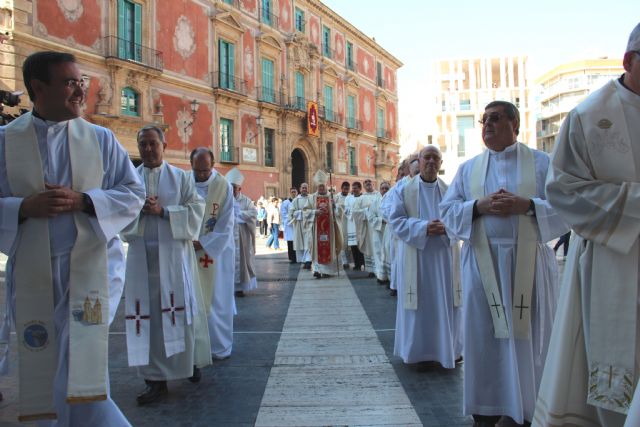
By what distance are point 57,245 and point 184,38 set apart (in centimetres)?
2247

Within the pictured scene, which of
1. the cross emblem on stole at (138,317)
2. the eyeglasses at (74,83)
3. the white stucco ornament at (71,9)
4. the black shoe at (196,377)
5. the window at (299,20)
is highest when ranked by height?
the window at (299,20)

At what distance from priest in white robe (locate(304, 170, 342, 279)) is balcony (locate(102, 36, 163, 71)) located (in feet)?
38.7

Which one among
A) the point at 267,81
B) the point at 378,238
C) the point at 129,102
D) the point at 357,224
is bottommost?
the point at 378,238

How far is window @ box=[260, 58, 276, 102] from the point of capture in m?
29.1

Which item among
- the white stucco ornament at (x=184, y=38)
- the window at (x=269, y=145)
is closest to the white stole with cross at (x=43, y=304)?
the white stucco ornament at (x=184, y=38)

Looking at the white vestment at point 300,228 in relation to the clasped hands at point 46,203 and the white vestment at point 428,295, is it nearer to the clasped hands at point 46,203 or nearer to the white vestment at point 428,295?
the white vestment at point 428,295

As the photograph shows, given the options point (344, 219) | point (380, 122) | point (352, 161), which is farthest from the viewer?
point (380, 122)

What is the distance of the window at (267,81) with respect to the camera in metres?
29.1

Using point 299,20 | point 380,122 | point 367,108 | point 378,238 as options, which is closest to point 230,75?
point 299,20

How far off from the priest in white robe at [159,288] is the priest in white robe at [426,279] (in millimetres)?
1832

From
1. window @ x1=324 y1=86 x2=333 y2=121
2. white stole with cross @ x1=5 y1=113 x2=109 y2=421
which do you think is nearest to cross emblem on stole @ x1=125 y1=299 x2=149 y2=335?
white stole with cross @ x1=5 y1=113 x2=109 y2=421

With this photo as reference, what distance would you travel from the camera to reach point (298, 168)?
33.6 metres

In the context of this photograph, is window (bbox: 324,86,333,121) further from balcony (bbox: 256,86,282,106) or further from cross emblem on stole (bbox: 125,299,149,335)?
cross emblem on stole (bbox: 125,299,149,335)

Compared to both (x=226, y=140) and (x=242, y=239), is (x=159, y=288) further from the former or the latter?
(x=226, y=140)
